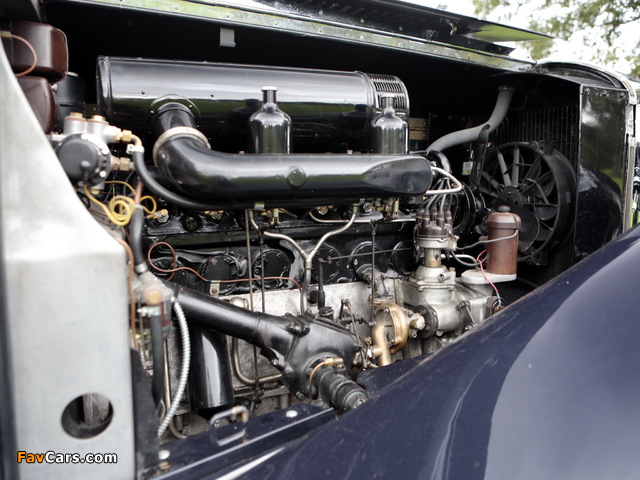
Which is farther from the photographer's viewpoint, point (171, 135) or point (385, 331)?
point (385, 331)

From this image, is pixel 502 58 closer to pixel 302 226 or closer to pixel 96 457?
pixel 302 226

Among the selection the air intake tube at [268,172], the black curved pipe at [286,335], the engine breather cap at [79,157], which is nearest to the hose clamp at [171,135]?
the air intake tube at [268,172]

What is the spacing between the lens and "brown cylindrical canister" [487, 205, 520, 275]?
199cm

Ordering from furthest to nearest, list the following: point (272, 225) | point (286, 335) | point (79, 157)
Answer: point (272, 225) → point (286, 335) → point (79, 157)

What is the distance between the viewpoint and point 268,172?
49.3 inches

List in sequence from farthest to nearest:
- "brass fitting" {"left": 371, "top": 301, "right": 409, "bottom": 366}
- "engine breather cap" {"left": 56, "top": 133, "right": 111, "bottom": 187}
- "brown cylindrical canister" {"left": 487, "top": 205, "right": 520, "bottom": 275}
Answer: "brown cylindrical canister" {"left": 487, "top": 205, "right": 520, "bottom": 275}
"brass fitting" {"left": 371, "top": 301, "right": 409, "bottom": 366}
"engine breather cap" {"left": 56, "top": 133, "right": 111, "bottom": 187}

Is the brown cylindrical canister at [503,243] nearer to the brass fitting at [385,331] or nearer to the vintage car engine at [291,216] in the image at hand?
the vintage car engine at [291,216]

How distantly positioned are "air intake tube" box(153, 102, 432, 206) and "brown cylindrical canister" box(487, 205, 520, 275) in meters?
0.66

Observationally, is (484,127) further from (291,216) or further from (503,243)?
(291,216)

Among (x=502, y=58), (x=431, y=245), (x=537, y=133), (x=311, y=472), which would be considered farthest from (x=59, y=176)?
(x=537, y=133)

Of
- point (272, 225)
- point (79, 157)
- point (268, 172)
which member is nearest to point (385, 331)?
point (272, 225)

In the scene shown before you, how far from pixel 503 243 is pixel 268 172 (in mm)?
1204

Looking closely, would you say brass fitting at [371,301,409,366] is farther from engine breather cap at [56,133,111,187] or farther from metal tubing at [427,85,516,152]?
engine breather cap at [56,133,111,187]

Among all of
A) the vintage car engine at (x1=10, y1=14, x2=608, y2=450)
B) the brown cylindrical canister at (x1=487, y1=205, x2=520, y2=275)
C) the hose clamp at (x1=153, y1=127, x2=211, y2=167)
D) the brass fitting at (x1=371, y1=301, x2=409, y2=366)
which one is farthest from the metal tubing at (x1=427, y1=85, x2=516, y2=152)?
the hose clamp at (x1=153, y1=127, x2=211, y2=167)
